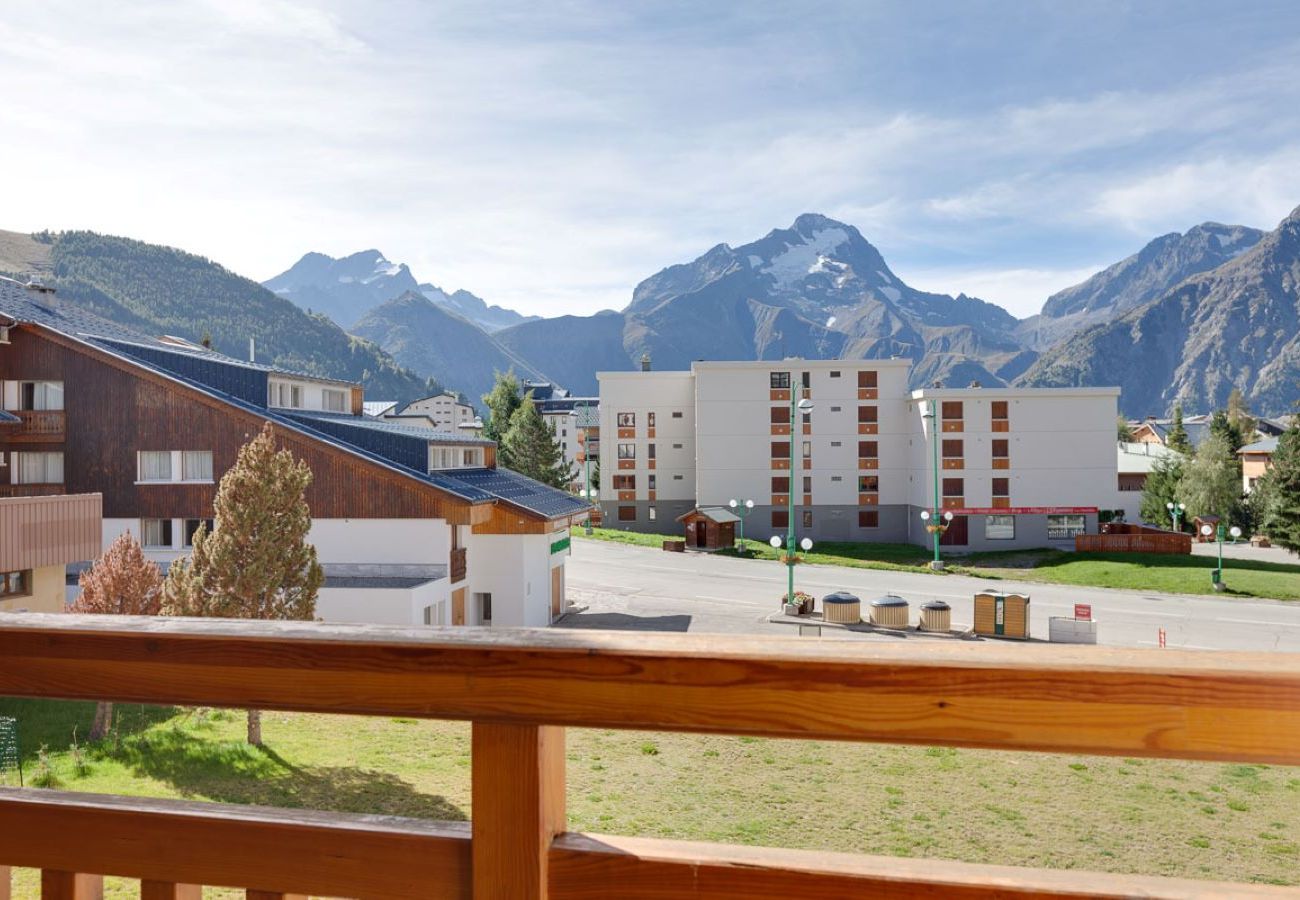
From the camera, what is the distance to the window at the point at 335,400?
30922 millimetres

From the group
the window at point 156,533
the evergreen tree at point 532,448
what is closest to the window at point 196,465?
the window at point 156,533

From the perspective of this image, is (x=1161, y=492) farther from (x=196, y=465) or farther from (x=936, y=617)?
(x=196, y=465)

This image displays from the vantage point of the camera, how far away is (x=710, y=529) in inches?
1854

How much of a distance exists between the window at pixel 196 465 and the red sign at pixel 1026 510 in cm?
3770

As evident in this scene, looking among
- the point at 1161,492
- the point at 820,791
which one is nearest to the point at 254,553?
the point at 820,791

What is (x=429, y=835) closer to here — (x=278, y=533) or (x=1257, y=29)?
(x=1257, y=29)

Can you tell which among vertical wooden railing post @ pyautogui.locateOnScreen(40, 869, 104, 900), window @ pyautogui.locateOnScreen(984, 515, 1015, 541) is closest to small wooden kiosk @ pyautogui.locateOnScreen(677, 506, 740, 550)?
window @ pyautogui.locateOnScreen(984, 515, 1015, 541)

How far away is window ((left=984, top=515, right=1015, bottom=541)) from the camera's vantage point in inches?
1916

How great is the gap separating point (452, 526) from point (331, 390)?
10.2 m

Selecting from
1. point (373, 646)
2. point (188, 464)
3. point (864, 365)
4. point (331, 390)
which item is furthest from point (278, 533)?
point (864, 365)

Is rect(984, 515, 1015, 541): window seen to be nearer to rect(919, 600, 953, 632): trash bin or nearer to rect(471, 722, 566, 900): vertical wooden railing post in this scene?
rect(919, 600, 953, 632): trash bin

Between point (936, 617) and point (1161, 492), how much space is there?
4370 centimetres

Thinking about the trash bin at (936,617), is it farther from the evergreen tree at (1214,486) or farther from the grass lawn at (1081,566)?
the evergreen tree at (1214,486)

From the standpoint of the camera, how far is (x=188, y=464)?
24.4m
